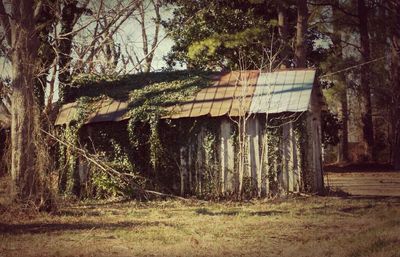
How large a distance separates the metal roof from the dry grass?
3168 mm

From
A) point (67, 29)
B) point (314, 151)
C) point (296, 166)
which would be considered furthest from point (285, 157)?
point (67, 29)

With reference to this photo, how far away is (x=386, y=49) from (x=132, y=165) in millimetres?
24299

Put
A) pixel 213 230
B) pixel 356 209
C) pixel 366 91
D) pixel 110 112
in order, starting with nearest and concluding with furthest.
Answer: pixel 213 230 < pixel 356 209 < pixel 110 112 < pixel 366 91

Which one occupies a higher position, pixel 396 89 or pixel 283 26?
pixel 283 26

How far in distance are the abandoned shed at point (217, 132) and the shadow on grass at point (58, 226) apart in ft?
17.5

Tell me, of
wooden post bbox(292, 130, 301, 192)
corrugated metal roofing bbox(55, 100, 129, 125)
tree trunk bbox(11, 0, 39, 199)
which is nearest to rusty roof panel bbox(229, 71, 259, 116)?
wooden post bbox(292, 130, 301, 192)

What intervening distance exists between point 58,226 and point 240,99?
7.36 metres

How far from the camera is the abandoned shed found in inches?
605

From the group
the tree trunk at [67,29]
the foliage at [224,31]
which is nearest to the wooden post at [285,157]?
the tree trunk at [67,29]

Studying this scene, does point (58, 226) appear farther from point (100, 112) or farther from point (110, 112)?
point (100, 112)

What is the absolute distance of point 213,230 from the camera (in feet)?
31.1

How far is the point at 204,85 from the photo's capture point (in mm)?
17078

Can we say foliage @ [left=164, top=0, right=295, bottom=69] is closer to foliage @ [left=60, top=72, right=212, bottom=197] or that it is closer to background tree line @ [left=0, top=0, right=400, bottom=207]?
background tree line @ [left=0, top=0, right=400, bottom=207]

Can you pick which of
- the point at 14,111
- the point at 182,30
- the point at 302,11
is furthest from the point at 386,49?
the point at 14,111
